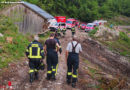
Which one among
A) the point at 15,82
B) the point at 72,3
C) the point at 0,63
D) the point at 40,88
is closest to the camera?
the point at 40,88

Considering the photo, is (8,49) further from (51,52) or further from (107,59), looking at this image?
(107,59)

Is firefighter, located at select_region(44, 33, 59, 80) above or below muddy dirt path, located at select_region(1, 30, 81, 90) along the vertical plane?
above

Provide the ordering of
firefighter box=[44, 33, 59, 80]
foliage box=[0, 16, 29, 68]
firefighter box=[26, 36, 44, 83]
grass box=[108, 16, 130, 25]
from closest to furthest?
firefighter box=[26, 36, 44, 83]
firefighter box=[44, 33, 59, 80]
foliage box=[0, 16, 29, 68]
grass box=[108, 16, 130, 25]

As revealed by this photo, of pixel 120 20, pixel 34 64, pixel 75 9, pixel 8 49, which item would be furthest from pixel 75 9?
pixel 34 64

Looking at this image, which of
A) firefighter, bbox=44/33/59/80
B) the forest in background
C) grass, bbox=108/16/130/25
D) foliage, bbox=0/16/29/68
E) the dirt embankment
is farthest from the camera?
grass, bbox=108/16/130/25

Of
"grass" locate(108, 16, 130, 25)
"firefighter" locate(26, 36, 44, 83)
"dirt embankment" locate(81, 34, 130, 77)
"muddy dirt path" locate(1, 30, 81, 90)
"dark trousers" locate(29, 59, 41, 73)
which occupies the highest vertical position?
"grass" locate(108, 16, 130, 25)

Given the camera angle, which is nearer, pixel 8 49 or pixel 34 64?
pixel 34 64

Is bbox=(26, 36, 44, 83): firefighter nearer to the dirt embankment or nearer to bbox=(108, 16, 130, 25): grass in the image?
the dirt embankment

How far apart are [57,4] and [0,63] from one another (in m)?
41.5

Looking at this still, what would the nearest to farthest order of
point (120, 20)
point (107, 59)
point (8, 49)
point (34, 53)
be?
1. point (34, 53)
2. point (8, 49)
3. point (107, 59)
4. point (120, 20)

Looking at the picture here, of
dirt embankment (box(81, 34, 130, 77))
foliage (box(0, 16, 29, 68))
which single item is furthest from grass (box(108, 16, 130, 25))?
foliage (box(0, 16, 29, 68))

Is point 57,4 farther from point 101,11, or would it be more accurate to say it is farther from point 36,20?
point 36,20

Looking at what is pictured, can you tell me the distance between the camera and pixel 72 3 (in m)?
51.5

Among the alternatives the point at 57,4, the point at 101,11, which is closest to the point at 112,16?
the point at 101,11
